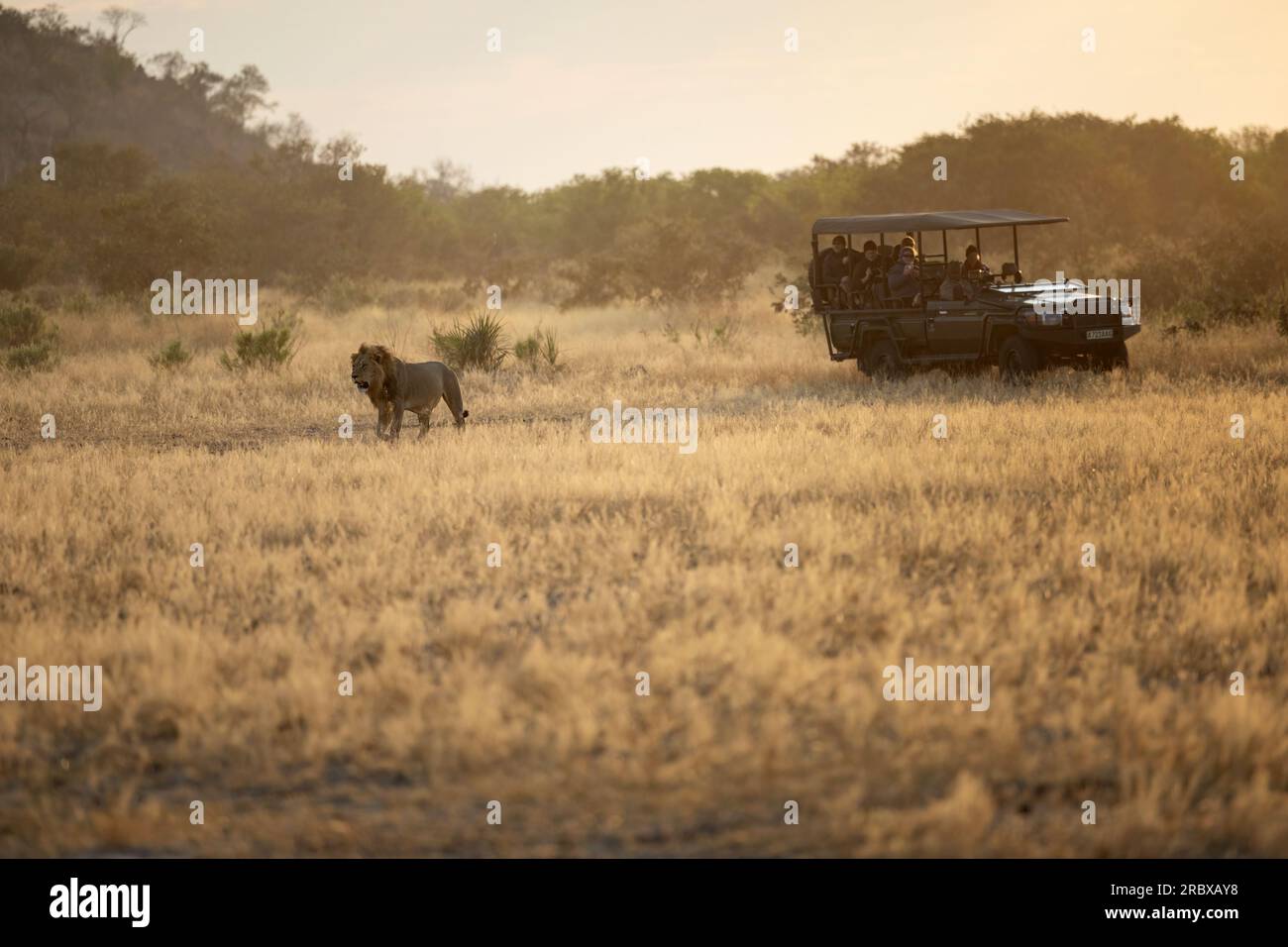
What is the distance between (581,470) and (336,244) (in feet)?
121

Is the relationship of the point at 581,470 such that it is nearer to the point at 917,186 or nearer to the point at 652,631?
the point at 652,631

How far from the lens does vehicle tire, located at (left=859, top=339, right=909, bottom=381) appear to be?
Answer: 16.2m

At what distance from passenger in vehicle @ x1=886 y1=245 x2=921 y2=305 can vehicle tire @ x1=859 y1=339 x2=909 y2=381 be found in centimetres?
59

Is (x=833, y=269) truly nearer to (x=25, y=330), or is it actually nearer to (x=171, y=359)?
(x=171, y=359)

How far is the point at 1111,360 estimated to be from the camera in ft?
A: 49.6

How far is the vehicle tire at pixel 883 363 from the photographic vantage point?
53.1 feet

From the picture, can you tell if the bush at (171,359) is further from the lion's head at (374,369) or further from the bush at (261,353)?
the lion's head at (374,369)

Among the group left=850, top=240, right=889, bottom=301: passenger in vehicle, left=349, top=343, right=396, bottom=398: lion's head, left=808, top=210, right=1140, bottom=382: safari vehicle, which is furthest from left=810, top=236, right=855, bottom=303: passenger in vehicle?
left=349, top=343, right=396, bottom=398: lion's head

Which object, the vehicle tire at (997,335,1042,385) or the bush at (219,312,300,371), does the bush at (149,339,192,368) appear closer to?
the bush at (219,312,300,371)

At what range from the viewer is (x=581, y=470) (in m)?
10.2

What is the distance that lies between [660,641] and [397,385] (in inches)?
282

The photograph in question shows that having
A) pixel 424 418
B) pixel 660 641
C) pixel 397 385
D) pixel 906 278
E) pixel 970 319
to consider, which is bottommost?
pixel 660 641

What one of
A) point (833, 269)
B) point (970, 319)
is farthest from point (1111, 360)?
Answer: point (833, 269)
